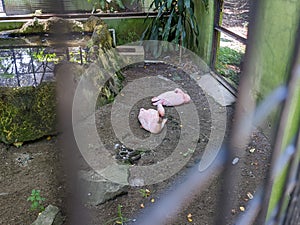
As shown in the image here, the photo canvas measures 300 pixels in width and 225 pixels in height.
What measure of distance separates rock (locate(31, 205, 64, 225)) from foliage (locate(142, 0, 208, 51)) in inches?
119

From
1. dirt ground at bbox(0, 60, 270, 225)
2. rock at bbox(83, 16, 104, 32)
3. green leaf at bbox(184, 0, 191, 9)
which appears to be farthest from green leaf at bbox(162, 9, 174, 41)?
dirt ground at bbox(0, 60, 270, 225)

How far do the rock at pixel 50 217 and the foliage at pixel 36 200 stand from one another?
7.4 inches

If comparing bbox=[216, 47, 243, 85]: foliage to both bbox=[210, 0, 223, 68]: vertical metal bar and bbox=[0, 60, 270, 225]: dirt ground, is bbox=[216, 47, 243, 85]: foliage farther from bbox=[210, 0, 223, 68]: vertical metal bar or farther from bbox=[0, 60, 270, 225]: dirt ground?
bbox=[0, 60, 270, 225]: dirt ground

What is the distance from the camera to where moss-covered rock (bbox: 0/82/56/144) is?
2906 millimetres

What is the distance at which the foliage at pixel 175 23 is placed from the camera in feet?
13.9

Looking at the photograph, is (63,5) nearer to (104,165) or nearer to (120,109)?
(104,165)

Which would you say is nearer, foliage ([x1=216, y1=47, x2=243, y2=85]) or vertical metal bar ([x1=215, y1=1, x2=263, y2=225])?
vertical metal bar ([x1=215, y1=1, x2=263, y2=225])

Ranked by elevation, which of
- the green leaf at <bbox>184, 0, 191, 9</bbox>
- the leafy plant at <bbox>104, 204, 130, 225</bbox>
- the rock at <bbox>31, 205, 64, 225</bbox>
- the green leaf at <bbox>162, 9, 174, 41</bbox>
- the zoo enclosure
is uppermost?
the zoo enclosure

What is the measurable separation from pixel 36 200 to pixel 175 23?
310 cm

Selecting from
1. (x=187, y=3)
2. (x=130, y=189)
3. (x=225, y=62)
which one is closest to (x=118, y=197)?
(x=130, y=189)

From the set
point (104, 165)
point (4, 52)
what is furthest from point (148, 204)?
point (4, 52)

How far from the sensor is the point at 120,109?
341 cm

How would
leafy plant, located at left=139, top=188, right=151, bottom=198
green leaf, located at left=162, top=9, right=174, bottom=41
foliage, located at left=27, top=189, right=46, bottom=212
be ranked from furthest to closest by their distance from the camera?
green leaf, located at left=162, top=9, right=174, bottom=41, leafy plant, located at left=139, top=188, right=151, bottom=198, foliage, located at left=27, top=189, right=46, bottom=212

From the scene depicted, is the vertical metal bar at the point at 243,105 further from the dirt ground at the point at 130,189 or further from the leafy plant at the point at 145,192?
the leafy plant at the point at 145,192
